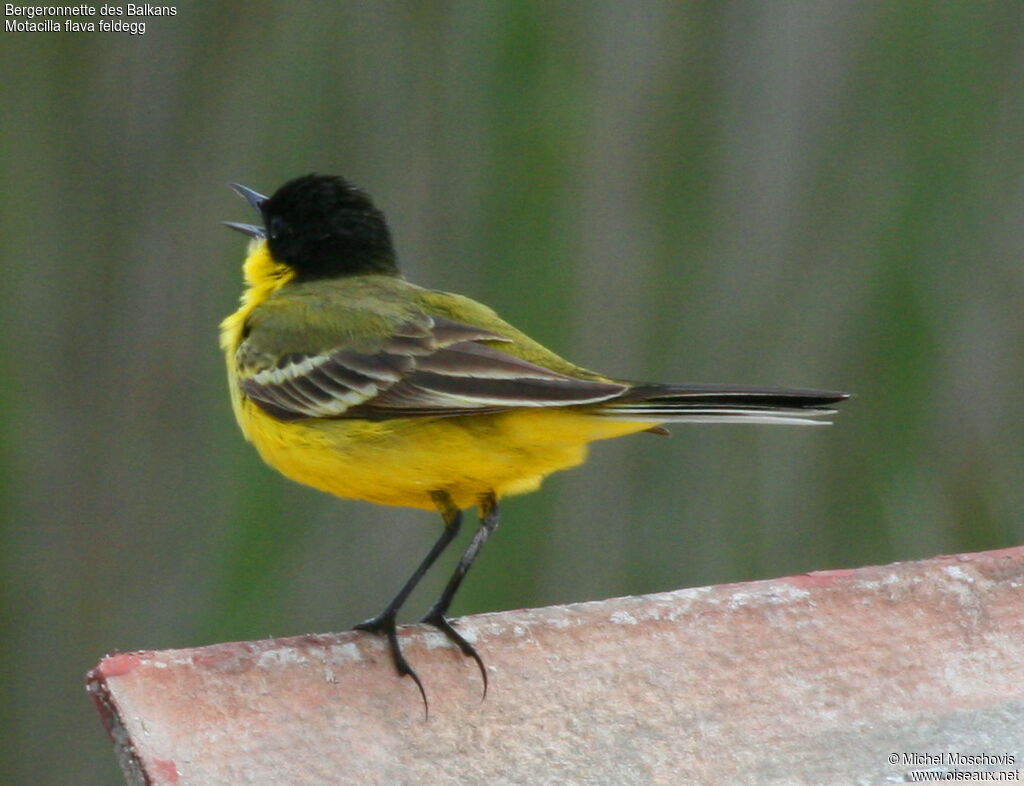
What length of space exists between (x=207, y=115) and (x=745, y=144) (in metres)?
2.04

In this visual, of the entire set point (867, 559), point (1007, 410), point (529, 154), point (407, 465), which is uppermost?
point (529, 154)

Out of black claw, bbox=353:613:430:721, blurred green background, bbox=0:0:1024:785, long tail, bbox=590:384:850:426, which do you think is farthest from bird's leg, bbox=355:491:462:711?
blurred green background, bbox=0:0:1024:785

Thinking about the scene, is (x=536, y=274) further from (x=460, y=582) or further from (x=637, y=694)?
(x=637, y=694)

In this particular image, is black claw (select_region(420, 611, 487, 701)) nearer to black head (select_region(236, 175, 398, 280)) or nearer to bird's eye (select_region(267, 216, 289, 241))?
black head (select_region(236, 175, 398, 280))

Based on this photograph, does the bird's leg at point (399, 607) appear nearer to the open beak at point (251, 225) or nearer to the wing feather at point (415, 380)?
the wing feather at point (415, 380)

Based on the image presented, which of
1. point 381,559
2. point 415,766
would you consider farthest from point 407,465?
point 381,559

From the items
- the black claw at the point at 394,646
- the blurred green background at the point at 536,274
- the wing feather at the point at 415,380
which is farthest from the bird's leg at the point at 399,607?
the blurred green background at the point at 536,274

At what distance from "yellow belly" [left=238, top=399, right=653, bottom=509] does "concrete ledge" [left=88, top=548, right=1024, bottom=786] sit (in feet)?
1.31

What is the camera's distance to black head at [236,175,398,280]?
4414 mm

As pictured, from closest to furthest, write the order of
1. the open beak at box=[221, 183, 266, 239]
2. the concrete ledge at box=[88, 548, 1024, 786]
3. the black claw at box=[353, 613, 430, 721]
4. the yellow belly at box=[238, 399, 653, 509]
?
the concrete ledge at box=[88, 548, 1024, 786] → the black claw at box=[353, 613, 430, 721] → the yellow belly at box=[238, 399, 653, 509] → the open beak at box=[221, 183, 266, 239]

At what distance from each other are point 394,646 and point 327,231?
1777mm

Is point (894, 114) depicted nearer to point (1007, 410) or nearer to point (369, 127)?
point (1007, 410)

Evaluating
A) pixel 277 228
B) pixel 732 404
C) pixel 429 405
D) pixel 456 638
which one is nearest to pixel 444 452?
pixel 429 405

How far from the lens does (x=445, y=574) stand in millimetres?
5707
